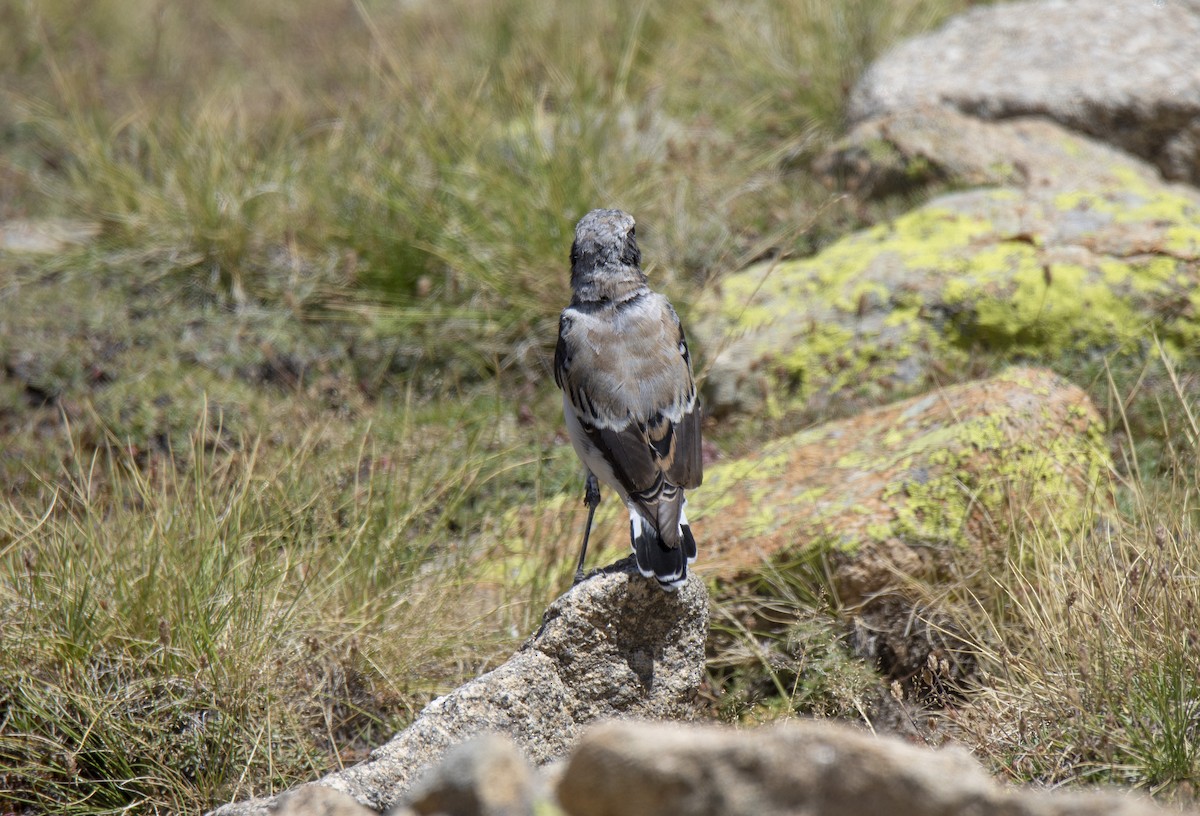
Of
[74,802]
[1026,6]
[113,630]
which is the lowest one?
[74,802]

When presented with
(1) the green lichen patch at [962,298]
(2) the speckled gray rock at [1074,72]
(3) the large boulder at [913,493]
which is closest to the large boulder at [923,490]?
(3) the large boulder at [913,493]

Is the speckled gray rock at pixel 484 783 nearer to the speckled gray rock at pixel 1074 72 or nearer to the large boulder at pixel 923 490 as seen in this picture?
the large boulder at pixel 923 490

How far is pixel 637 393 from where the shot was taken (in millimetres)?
4605

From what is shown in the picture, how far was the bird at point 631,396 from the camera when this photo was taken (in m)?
4.19

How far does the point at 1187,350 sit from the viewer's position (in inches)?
229

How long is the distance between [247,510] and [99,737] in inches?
48.0

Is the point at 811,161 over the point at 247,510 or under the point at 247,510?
over

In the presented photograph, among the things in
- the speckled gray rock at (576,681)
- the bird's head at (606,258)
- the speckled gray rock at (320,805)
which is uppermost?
the bird's head at (606,258)

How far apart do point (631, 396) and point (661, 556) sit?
82cm

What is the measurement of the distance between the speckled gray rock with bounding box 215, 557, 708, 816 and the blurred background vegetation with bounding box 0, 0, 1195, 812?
0.54 m

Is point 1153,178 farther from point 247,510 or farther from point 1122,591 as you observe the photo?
point 247,510

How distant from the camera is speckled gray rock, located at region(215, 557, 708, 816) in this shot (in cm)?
376

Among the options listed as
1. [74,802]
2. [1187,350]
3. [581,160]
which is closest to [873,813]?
[74,802]

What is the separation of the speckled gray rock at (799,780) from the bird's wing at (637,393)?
2.04 meters
